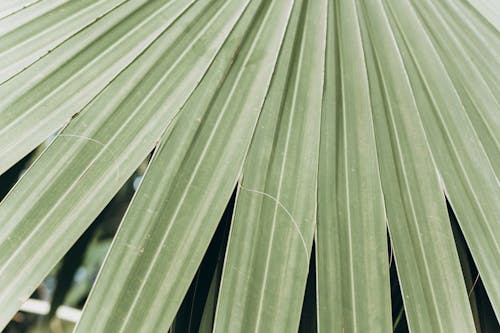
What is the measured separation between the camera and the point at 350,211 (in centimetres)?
54

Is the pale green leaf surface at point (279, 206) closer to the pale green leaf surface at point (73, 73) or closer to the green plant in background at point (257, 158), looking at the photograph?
the green plant in background at point (257, 158)

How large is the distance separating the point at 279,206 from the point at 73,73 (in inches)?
12.1

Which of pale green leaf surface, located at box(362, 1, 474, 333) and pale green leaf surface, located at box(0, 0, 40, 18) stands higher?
pale green leaf surface, located at box(0, 0, 40, 18)

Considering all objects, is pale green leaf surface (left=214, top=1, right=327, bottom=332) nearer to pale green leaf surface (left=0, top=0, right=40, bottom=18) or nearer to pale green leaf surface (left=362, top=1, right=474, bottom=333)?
pale green leaf surface (left=362, top=1, right=474, bottom=333)

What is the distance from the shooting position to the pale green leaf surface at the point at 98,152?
1.52ft

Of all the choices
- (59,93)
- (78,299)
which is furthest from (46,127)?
(78,299)

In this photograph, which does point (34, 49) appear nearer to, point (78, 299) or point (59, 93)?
point (59, 93)

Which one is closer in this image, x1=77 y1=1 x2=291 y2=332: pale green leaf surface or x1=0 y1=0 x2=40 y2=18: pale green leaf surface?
x1=77 y1=1 x2=291 y2=332: pale green leaf surface

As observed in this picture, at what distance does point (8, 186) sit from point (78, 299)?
0.30m

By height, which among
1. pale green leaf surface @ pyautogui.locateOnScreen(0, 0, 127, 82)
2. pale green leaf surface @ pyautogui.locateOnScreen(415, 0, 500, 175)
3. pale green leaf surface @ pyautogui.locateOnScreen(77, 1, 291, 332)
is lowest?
pale green leaf surface @ pyautogui.locateOnScreen(77, 1, 291, 332)

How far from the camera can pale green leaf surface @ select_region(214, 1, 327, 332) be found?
1.52 feet

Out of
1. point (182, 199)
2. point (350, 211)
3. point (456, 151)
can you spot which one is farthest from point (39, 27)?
point (456, 151)

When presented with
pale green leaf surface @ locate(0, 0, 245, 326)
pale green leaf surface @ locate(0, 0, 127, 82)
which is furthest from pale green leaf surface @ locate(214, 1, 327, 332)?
pale green leaf surface @ locate(0, 0, 127, 82)

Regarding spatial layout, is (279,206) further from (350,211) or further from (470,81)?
(470,81)
